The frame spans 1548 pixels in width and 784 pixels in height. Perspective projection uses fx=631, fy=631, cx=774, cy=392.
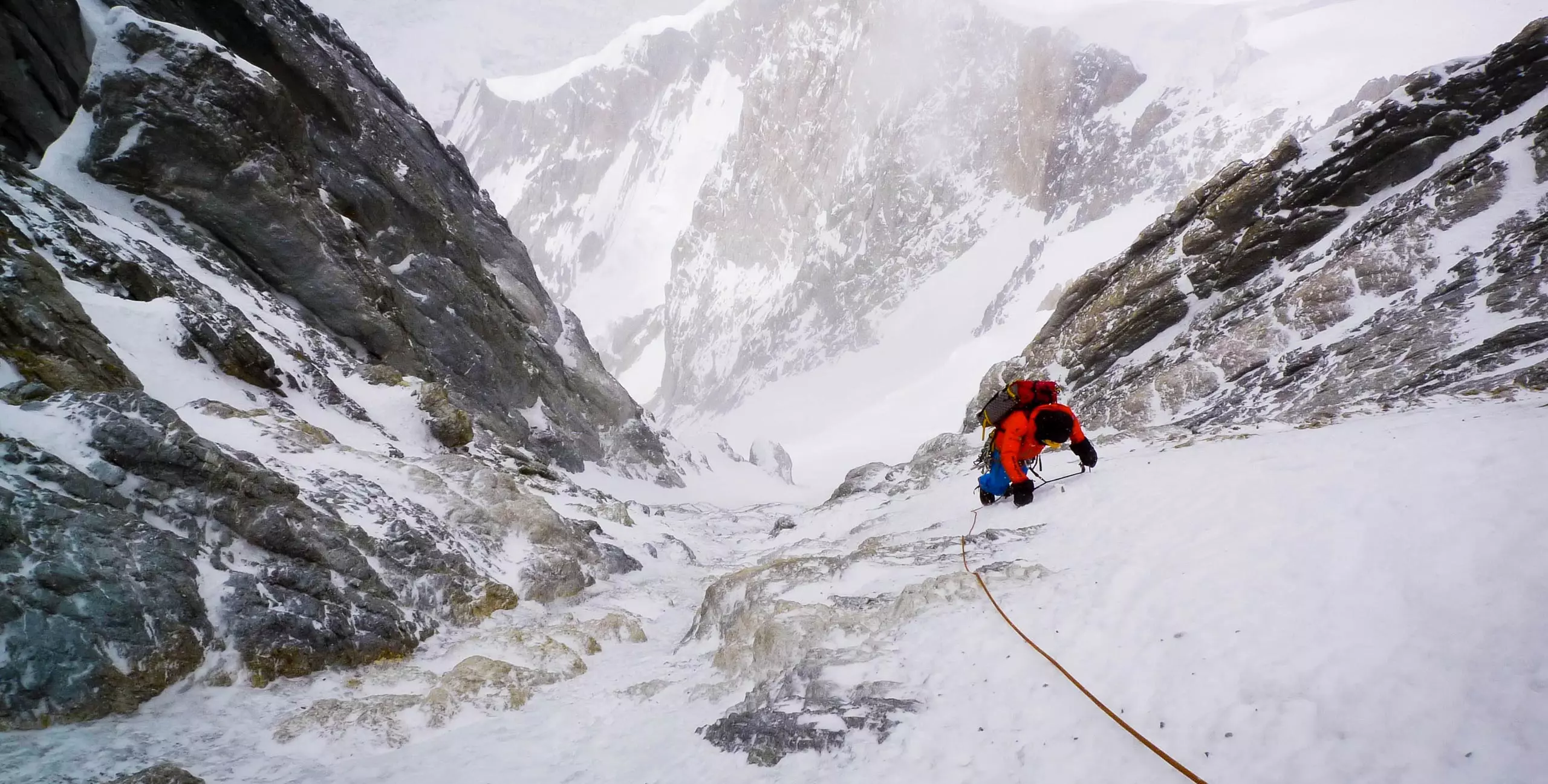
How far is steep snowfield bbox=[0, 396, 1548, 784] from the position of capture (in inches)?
120

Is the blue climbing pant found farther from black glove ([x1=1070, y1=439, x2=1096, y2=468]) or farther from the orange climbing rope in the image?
the orange climbing rope

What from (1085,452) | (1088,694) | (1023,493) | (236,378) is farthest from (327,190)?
(1088,694)

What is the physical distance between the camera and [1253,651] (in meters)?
3.64

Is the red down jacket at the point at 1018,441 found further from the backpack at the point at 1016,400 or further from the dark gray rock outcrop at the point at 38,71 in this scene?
the dark gray rock outcrop at the point at 38,71

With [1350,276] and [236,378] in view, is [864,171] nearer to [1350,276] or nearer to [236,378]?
[1350,276]

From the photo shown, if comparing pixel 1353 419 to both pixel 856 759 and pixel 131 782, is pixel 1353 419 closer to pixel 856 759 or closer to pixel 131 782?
pixel 856 759

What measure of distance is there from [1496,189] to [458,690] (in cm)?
2233

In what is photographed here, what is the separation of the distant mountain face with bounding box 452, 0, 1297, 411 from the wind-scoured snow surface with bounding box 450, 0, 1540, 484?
407mm

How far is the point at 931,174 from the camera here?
109 metres

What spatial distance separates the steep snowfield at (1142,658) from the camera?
9.98 ft

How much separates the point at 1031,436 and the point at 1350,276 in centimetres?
1316

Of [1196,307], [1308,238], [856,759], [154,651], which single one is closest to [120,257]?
[154,651]

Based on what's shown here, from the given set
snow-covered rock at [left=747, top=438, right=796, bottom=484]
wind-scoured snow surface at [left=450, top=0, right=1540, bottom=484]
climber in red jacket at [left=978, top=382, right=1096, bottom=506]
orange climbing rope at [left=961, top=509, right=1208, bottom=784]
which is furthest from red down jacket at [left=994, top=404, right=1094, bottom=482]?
snow-covered rock at [left=747, top=438, right=796, bottom=484]

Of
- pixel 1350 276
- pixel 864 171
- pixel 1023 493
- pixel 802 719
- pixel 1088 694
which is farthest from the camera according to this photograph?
pixel 864 171
